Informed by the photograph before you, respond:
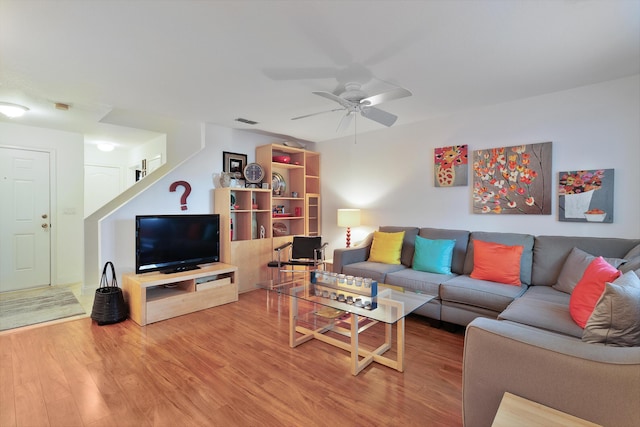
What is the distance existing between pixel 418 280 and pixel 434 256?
46cm

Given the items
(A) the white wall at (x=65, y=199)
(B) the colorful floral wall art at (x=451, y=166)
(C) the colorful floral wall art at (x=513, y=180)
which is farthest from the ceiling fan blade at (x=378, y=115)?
(A) the white wall at (x=65, y=199)

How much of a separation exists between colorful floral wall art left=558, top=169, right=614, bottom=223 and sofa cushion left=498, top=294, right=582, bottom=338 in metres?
0.99

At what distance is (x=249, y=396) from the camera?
193 cm

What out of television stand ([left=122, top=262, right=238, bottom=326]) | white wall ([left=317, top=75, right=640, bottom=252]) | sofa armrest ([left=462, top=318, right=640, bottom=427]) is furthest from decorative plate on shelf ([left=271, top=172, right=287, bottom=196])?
sofa armrest ([left=462, top=318, right=640, bottom=427])

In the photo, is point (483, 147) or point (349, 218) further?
point (349, 218)

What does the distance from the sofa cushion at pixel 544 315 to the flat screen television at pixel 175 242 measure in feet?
10.7

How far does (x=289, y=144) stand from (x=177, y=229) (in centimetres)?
212

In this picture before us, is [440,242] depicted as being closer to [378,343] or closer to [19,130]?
[378,343]

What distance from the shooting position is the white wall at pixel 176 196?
144 inches

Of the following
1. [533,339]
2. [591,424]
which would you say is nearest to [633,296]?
[533,339]

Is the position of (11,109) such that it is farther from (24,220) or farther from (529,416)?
(529,416)

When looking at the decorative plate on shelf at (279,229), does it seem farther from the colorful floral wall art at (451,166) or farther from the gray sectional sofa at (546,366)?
the gray sectional sofa at (546,366)

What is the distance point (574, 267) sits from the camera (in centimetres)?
253

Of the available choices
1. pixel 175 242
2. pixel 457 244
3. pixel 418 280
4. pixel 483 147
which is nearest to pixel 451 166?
pixel 483 147
